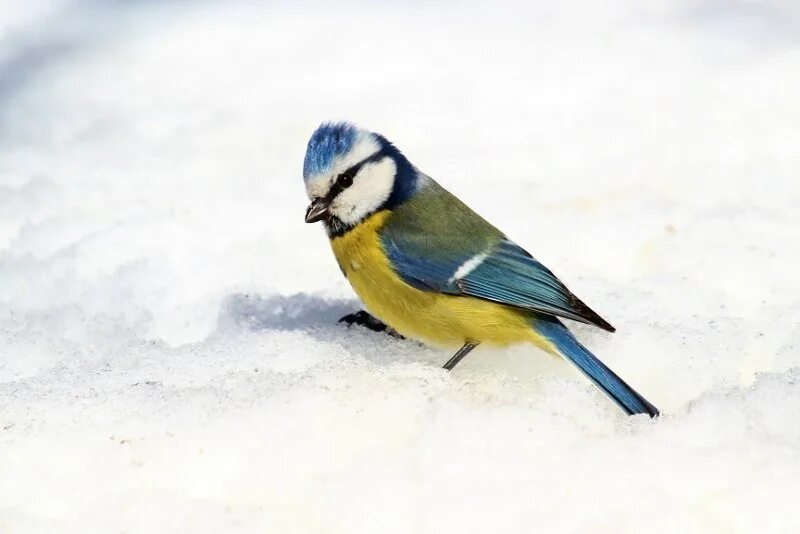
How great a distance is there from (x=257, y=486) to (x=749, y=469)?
968mm

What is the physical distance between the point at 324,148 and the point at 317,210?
16 cm

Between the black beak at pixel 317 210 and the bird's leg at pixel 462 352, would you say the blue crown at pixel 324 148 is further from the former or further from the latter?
the bird's leg at pixel 462 352

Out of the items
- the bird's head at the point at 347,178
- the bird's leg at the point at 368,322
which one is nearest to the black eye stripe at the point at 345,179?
the bird's head at the point at 347,178

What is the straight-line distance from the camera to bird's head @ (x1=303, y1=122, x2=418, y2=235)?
283 centimetres

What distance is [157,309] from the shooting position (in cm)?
329

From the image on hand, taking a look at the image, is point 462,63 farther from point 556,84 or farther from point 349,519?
point 349,519

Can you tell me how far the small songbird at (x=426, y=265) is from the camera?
9.00 feet

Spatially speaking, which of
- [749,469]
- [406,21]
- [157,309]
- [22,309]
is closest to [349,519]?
[749,469]

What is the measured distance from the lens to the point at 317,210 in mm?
2838

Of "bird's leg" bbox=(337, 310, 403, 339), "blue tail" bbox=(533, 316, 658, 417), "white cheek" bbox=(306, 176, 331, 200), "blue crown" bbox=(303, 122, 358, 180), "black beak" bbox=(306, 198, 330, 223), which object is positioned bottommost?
"bird's leg" bbox=(337, 310, 403, 339)

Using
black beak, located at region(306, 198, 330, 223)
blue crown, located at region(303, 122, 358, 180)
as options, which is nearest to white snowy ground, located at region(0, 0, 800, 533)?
black beak, located at region(306, 198, 330, 223)

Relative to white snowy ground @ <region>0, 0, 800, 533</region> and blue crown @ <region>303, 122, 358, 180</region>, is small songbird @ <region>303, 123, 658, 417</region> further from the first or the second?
white snowy ground @ <region>0, 0, 800, 533</region>

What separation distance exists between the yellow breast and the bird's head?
136 mm

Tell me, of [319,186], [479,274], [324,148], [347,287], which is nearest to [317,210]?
[319,186]
